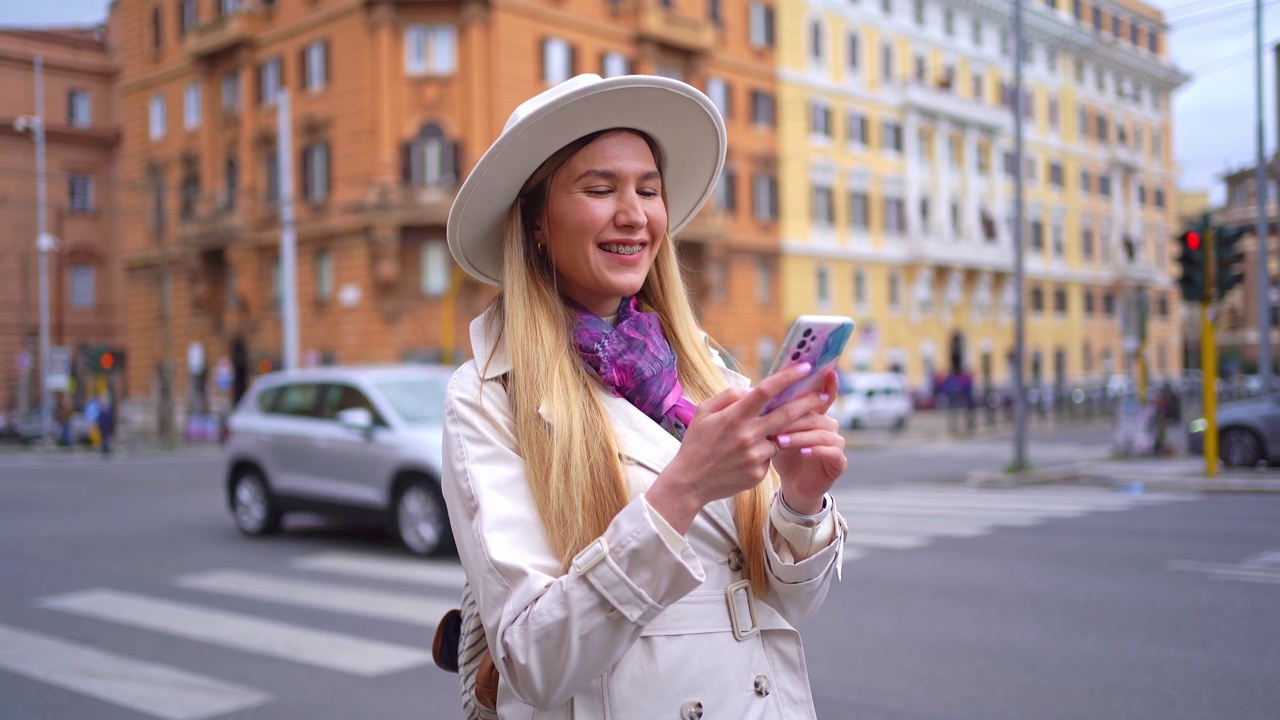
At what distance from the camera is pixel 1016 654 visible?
5574mm

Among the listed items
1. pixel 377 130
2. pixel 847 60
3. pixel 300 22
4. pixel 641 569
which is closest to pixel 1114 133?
pixel 847 60

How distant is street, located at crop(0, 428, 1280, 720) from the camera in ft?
16.4

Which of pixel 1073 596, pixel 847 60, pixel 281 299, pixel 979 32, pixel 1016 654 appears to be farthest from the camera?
pixel 979 32

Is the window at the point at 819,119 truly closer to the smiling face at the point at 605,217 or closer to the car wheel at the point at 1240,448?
the car wheel at the point at 1240,448

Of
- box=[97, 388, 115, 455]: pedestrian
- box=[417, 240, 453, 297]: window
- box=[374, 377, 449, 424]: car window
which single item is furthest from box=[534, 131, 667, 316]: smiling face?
box=[417, 240, 453, 297]: window

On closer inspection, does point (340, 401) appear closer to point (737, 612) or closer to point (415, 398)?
point (415, 398)

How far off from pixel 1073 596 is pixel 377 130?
27.3m

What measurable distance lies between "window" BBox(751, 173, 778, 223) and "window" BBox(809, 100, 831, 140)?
3.07 meters

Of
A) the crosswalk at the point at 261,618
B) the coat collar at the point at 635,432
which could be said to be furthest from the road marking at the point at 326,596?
the coat collar at the point at 635,432

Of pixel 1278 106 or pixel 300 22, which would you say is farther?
pixel 300 22

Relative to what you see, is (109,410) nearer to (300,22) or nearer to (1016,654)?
(300,22)

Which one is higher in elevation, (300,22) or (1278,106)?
(300,22)

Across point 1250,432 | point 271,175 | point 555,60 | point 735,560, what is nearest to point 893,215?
point 555,60

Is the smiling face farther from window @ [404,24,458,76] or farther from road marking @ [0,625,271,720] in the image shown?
window @ [404,24,458,76]
